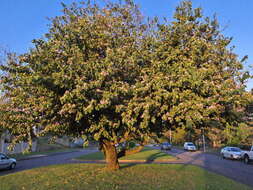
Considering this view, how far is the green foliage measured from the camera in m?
7.02

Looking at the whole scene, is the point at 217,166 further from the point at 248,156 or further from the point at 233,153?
the point at 233,153

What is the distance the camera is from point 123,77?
8391 mm

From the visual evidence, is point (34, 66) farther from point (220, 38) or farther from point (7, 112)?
point (220, 38)

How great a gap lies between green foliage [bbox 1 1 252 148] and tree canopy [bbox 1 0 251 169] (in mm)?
32

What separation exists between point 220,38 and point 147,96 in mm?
4611

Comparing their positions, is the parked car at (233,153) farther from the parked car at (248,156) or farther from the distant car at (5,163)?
the distant car at (5,163)

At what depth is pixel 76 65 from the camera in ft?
24.8

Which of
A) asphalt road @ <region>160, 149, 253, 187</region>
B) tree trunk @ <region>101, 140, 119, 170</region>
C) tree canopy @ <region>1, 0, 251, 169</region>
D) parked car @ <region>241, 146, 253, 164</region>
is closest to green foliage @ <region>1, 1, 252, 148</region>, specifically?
tree canopy @ <region>1, 0, 251, 169</region>

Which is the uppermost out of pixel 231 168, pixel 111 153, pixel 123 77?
pixel 123 77

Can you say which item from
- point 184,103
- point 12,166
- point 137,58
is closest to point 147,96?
point 184,103

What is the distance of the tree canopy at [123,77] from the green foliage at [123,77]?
0.03 meters

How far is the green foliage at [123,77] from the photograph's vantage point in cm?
702

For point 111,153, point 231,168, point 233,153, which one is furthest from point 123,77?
point 233,153

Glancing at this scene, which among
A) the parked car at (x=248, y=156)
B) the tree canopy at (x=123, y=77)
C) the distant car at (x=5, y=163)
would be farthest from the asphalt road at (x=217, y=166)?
the tree canopy at (x=123, y=77)
